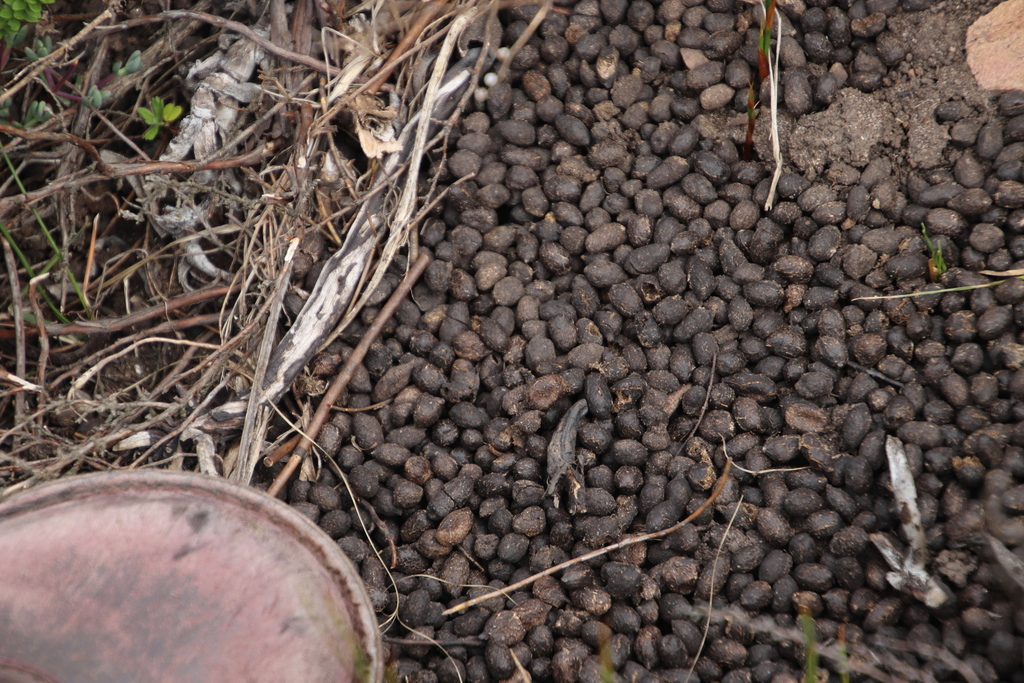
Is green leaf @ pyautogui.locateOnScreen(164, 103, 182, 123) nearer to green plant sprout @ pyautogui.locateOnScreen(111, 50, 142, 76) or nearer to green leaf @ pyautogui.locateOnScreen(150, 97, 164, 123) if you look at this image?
green leaf @ pyautogui.locateOnScreen(150, 97, 164, 123)

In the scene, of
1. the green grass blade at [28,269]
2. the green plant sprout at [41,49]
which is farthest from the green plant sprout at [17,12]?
the green grass blade at [28,269]

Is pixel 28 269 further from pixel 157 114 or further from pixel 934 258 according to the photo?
pixel 934 258

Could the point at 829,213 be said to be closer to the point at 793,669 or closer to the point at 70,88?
the point at 793,669

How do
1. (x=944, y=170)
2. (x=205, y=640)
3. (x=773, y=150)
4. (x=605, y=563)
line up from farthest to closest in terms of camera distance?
(x=773, y=150)
(x=944, y=170)
(x=605, y=563)
(x=205, y=640)

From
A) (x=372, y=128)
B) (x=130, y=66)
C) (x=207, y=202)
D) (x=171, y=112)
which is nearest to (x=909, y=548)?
(x=372, y=128)

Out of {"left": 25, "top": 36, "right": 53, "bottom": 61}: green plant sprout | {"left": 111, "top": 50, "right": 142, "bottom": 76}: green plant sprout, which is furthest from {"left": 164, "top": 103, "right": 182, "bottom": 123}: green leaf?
{"left": 25, "top": 36, "right": 53, "bottom": 61}: green plant sprout

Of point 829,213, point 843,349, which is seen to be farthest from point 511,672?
point 829,213

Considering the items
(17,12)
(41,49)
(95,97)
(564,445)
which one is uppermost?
(17,12)
